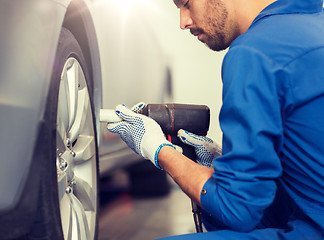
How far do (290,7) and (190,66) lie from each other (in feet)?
6.37

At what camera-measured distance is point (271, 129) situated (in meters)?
0.86

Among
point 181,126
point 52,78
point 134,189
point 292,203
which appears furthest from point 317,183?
point 134,189

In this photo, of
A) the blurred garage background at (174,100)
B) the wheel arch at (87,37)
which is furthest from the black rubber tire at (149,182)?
the wheel arch at (87,37)

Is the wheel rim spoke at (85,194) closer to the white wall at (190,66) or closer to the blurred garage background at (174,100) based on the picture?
the blurred garage background at (174,100)

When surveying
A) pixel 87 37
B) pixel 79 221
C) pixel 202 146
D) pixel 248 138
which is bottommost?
pixel 79 221

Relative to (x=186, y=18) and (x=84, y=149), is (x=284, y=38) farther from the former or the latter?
(x=84, y=149)

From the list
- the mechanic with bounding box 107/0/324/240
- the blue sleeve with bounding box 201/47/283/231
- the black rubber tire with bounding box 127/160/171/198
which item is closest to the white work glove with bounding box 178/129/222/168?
the mechanic with bounding box 107/0/324/240

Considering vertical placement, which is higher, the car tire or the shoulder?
the shoulder

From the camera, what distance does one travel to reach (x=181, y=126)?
1.32 m

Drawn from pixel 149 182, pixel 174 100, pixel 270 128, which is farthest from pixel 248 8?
pixel 149 182

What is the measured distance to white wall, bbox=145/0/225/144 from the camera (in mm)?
2748

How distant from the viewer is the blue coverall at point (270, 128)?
86 centimetres

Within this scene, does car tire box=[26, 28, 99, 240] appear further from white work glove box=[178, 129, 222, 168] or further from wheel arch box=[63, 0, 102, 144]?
white work glove box=[178, 129, 222, 168]

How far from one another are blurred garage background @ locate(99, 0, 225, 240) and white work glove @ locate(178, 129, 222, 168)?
711mm
